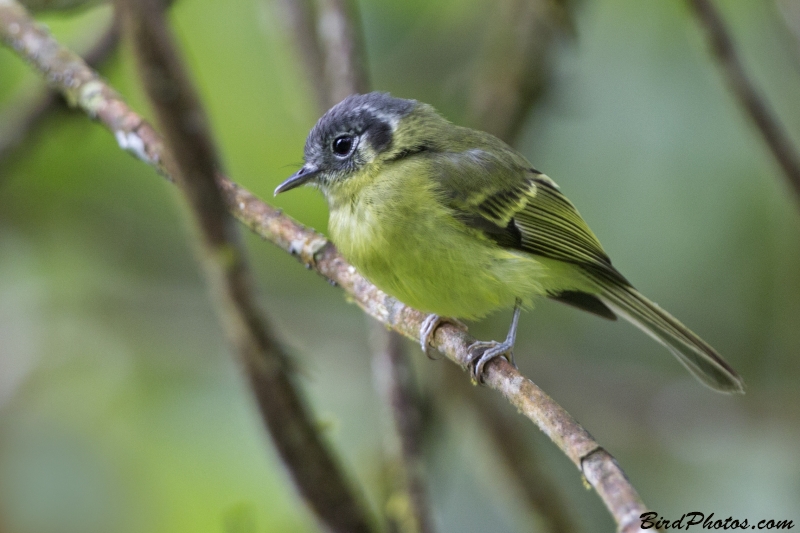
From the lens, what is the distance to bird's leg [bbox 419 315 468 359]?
9.09 feet

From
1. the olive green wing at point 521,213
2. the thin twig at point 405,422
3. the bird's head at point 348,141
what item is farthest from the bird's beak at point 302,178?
the thin twig at point 405,422

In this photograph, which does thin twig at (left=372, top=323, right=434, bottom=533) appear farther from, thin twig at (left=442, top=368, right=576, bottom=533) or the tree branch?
the tree branch

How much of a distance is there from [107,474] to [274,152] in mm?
1754

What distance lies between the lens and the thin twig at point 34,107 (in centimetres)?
344

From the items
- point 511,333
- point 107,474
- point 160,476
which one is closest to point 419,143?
point 511,333

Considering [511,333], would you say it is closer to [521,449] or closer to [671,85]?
[521,449]

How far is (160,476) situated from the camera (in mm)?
3553

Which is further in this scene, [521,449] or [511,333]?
[521,449]

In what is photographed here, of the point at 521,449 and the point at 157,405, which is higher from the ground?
the point at 157,405

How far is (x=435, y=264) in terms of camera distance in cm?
275

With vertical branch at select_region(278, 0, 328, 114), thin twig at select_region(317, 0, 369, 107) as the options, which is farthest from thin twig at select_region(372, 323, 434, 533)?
vertical branch at select_region(278, 0, 328, 114)

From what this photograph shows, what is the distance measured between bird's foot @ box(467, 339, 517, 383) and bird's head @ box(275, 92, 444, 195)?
88 cm

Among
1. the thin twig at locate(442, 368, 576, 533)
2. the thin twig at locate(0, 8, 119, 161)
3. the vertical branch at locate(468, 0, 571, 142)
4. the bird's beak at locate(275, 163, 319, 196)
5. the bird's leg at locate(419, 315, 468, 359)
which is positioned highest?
the thin twig at locate(0, 8, 119, 161)

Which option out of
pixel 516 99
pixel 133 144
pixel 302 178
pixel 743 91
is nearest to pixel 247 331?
pixel 133 144
